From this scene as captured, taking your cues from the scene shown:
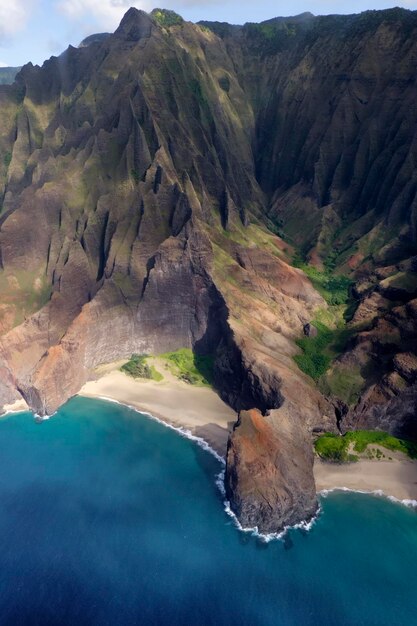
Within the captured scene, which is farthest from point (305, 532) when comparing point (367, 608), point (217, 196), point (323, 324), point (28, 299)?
point (217, 196)

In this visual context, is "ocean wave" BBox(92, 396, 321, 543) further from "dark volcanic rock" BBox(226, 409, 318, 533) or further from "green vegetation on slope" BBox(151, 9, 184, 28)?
"green vegetation on slope" BBox(151, 9, 184, 28)

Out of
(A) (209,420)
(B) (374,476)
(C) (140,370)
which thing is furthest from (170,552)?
(C) (140,370)

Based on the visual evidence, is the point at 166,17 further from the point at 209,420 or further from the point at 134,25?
the point at 209,420

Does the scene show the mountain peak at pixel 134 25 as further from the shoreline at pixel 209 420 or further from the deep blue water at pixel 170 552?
the deep blue water at pixel 170 552

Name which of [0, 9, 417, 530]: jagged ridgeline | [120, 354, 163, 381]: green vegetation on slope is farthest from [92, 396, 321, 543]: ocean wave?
[120, 354, 163, 381]: green vegetation on slope

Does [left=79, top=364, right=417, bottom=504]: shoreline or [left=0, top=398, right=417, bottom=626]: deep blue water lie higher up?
[left=79, top=364, right=417, bottom=504]: shoreline

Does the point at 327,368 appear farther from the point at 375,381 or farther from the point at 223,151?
the point at 223,151
